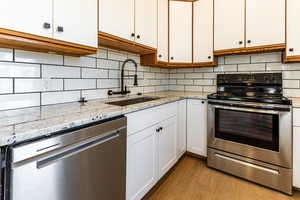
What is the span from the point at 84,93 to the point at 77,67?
0.86 ft

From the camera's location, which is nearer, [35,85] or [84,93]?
[35,85]

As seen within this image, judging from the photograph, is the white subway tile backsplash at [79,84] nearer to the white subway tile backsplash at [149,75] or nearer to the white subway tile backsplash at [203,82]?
the white subway tile backsplash at [149,75]

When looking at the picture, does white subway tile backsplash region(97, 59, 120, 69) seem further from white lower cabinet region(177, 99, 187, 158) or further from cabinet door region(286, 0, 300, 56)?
cabinet door region(286, 0, 300, 56)

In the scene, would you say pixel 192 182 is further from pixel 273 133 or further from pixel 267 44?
pixel 267 44

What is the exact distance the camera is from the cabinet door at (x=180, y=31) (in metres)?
2.44

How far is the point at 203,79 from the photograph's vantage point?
2736mm

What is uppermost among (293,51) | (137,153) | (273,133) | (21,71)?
(293,51)

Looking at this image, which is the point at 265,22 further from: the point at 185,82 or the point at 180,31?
the point at 185,82

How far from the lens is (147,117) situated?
58.5 inches

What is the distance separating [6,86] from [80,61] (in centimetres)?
63

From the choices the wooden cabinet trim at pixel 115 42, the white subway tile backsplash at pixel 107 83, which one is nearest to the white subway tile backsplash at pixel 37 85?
the white subway tile backsplash at pixel 107 83

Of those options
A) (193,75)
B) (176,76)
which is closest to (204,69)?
(193,75)

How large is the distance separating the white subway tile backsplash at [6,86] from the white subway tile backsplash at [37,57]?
0.52 feet

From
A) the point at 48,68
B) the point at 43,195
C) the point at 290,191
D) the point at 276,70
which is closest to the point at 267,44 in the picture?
the point at 276,70
